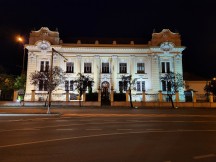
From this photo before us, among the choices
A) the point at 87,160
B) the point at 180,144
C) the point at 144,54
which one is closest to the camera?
the point at 87,160

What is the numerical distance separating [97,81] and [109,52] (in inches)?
281

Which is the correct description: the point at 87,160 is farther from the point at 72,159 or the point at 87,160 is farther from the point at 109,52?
the point at 109,52

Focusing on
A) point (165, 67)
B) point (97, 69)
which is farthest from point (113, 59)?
point (165, 67)

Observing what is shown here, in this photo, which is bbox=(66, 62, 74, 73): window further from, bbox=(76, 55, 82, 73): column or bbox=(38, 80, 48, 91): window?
bbox=(38, 80, 48, 91): window

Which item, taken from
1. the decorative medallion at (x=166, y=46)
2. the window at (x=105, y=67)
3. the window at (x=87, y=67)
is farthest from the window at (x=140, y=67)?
the window at (x=87, y=67)

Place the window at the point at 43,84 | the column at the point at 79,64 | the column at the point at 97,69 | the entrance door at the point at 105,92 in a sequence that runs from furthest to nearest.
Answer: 1. the column at the point at 79,64
2. the column at the point at 97,69
3. the entrance door at the point at 105,92
4. the window at the point at 43,84

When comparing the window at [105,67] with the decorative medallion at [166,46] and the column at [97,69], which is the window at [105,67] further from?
the decorative medallion at [166,46]

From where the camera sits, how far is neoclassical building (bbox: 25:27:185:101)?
4550cm

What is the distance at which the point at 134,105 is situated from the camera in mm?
35781

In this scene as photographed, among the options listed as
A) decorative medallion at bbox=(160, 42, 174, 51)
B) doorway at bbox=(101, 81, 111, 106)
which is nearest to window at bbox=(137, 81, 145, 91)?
doorway at bbox=(101, 81, 111, 106)

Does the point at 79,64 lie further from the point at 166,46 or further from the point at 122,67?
the point at 166,46

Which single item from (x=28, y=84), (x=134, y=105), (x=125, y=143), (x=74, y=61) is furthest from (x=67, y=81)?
(x=125, y=143)

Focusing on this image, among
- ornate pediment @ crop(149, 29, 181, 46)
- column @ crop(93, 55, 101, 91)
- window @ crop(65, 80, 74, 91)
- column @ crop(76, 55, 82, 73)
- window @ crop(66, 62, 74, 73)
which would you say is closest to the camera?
window @ crop(65, 80, 74, 91)

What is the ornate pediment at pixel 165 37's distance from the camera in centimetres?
4734
